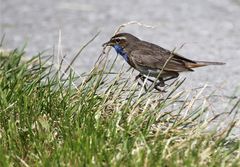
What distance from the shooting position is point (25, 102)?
657 centimetres

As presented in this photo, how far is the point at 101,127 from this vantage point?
20.5 feet

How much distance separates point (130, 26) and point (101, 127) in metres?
5.48

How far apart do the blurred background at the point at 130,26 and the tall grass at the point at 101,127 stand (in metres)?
2.29

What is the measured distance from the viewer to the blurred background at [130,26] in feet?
33.3

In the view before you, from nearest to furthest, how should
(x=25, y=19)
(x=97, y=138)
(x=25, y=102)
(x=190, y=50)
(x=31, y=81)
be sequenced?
(x=97, y=138) < (x=25, y=102) < (x=31, y=81) < (x=190, y=50) < (x=25, y=19)

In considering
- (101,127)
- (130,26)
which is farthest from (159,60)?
(130,26)

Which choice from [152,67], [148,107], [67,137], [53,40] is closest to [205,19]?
[53,40]

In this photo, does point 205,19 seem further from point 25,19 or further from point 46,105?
point 46,105

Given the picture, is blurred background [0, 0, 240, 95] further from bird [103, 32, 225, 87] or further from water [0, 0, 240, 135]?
bird [103, 32, 225, 87]

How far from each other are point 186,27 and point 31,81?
13.7 feet

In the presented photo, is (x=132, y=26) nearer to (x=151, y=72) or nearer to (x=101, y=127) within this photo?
(x=151, y=72)

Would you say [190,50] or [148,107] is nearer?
[148,107]

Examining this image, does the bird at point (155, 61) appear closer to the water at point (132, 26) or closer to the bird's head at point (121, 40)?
the bird's head at point (121, 40)

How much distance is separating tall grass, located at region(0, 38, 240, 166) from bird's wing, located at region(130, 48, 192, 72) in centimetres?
24
